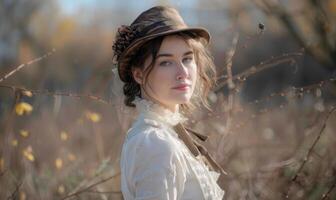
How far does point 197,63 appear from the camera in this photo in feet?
9.21

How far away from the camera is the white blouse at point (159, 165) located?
7.64 ft

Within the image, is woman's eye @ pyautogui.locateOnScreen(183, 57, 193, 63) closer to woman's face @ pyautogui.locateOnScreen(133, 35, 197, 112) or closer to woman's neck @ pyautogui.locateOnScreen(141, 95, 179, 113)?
woman's face @ pyautogui.locateOnScreen(133, 35, 197, 112)

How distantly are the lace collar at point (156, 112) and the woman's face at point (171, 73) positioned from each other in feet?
0.12

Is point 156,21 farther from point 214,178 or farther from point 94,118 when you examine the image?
point 94,118

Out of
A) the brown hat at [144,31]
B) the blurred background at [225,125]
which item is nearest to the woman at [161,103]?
the brown hat at [144,31]

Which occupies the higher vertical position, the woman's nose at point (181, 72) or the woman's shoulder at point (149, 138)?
the woman's nose at point (181, 72)

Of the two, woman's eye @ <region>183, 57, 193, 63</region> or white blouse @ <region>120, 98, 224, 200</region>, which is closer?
white blouse @ <region>120, 98, 224, 200</region>

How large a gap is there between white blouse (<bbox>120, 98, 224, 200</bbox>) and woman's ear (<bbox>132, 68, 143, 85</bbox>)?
0.09 m

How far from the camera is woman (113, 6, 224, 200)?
2361mm

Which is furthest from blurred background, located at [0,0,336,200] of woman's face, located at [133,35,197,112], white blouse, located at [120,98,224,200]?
white blouse, located at [120,98,224,200]

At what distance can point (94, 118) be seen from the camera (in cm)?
405

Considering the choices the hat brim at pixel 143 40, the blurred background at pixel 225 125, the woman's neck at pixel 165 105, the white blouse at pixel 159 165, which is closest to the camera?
the white blouse at pixel 159 165

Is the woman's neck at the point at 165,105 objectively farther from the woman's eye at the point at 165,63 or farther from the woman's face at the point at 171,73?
the woman's eye at the point at 165,63

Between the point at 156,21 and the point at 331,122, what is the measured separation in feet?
12.5
